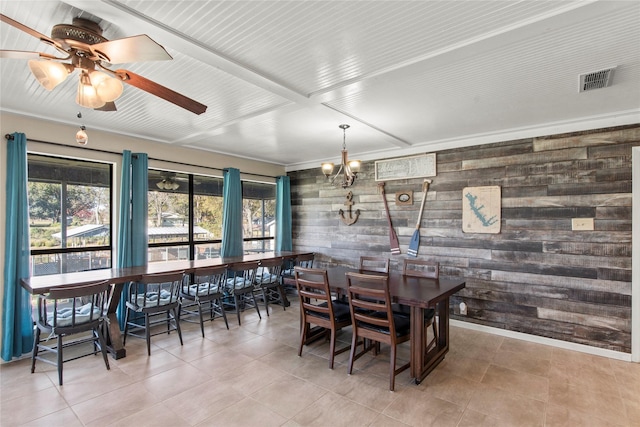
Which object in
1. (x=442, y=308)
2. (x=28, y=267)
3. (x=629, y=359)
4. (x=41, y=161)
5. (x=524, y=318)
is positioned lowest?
(x=629, y=359)

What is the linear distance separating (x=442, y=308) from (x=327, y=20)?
9.69ft

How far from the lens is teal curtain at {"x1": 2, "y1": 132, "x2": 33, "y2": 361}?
129 inches

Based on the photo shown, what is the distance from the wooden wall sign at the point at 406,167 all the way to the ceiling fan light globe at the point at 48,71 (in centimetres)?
Result: 423

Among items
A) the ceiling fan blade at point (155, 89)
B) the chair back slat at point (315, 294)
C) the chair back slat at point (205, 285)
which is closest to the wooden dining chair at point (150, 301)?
the chair back slat at point (205, 285)

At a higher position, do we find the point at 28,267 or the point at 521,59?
the point at 521,59

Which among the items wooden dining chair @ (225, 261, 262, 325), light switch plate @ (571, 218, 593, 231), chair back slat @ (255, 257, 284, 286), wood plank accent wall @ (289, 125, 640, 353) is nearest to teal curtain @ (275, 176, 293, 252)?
chair back slat @ (255, 257, 284, 286)

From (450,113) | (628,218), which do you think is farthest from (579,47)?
(628,218)

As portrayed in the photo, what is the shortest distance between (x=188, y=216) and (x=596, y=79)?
521 cm

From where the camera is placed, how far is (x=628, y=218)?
3359 mm

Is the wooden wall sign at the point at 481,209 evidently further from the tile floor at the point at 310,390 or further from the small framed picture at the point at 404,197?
the tile floor at the point at 310,390

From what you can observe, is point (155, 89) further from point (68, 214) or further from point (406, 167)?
point (406, 167)

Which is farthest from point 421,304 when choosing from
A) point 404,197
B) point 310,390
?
point 404,197

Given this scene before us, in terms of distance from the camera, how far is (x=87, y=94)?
1906 mm

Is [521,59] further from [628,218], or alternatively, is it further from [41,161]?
[41,161]
